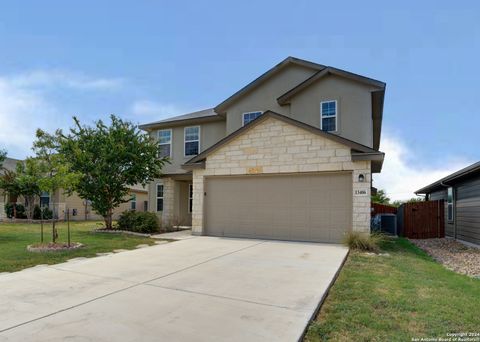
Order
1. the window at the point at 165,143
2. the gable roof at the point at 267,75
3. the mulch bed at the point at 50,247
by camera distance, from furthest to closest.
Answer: the window at the point at 165,143 < the gable roof at the point at 267,75 < the mulch bed at the point at 50,247

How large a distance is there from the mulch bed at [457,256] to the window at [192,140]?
12000 millimetres

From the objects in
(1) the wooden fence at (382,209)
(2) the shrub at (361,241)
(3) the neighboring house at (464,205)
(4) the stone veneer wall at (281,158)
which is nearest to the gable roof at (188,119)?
(4) the stone veneer wall at (281,158)

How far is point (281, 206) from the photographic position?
12586 millimetres

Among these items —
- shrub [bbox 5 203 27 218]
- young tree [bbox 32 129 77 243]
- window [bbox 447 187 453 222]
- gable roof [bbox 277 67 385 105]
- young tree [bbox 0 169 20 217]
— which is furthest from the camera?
shrub [bbox 5 203 27 218]

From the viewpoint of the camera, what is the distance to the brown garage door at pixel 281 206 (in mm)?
11703

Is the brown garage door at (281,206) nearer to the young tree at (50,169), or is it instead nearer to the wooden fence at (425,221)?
the young tree at (50,169)

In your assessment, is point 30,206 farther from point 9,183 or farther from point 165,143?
point 165,143

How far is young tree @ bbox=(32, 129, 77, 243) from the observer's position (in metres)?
10.2

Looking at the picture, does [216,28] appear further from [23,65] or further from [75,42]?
[23,65]

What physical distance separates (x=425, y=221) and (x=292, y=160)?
357 inches

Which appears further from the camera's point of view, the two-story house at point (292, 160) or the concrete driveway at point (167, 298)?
the two-story house at point (292, 160)

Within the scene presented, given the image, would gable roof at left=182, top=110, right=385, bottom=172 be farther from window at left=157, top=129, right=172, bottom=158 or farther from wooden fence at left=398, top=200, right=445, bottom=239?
wooden fence at left=398, top=200, right=445, bottom=239

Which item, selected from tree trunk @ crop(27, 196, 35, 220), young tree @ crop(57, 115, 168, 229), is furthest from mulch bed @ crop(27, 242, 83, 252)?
tree trunk @ crop(27, 196, 35, 220)

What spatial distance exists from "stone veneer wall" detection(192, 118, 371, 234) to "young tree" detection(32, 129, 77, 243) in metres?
5.24
